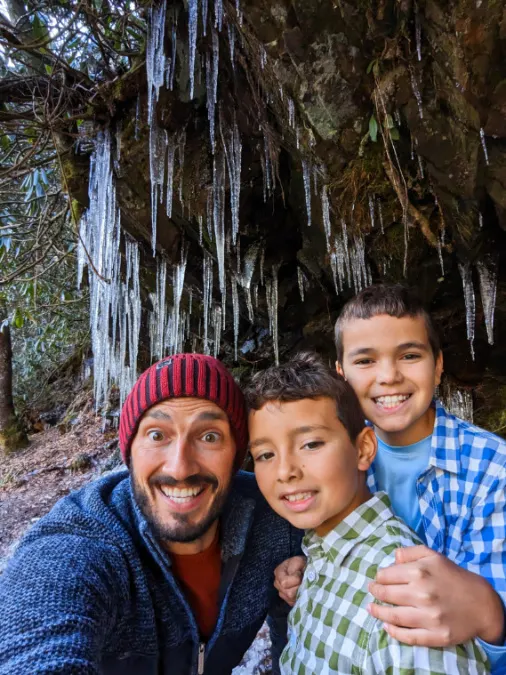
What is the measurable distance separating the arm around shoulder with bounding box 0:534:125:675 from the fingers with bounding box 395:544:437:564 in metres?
0.87

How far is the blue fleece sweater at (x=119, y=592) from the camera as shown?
1094 mm

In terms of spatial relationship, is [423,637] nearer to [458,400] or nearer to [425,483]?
[425,483]

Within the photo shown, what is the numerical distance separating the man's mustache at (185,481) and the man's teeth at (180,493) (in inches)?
0.7

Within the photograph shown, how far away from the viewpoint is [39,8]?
11.2 ft

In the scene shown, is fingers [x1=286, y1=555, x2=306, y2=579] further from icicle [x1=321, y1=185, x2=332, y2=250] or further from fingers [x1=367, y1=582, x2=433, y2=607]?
icicle [x1=321, y1=185, x2=332, y2=250]

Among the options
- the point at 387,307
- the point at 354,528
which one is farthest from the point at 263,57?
the point at 354,528

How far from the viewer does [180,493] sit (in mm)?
1545

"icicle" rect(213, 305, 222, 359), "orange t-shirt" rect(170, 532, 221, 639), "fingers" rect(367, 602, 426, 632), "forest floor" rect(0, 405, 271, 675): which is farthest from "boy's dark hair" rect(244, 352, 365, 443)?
"forest floor" rect(0, 405, 271, 675)

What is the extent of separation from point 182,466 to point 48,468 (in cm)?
683

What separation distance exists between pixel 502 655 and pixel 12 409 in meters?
9.05

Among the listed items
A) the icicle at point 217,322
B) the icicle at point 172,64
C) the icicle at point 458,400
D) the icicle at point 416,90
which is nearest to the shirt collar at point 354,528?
the icicle at point 416,90

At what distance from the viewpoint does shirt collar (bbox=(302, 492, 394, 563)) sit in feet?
4.53

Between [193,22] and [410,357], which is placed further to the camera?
[193,22]

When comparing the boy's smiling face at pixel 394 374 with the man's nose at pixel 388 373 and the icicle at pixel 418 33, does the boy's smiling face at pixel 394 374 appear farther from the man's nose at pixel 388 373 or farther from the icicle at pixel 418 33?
the icicle at pixel 418 33
